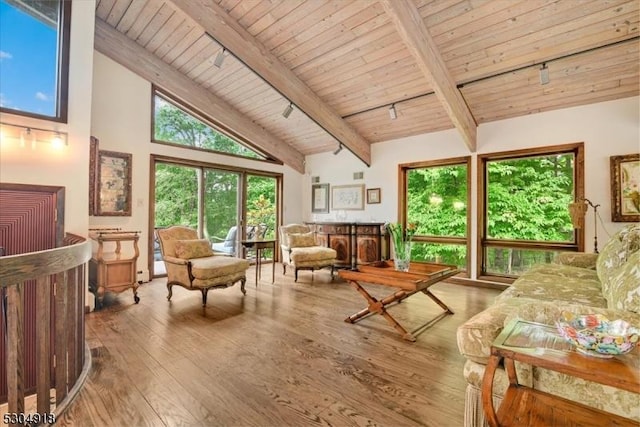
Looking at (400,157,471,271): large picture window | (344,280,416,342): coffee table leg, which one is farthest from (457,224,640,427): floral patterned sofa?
(400,157,471,271): large picture window

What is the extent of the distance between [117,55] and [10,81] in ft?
6.97

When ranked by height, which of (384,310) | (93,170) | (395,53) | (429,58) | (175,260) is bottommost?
(384,310)

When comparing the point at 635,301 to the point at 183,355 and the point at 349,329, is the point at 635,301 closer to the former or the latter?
the point at 349,329

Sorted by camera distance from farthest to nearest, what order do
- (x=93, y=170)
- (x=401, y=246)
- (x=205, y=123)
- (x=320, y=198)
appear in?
(x=320, y=198) < (x=205, y=123) < (x=93, y=170) < (x=401, y=246)

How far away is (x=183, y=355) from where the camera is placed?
232 cm

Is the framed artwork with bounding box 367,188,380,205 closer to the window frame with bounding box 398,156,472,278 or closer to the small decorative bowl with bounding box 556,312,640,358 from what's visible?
the window frame with bounding box 398,156,472,278

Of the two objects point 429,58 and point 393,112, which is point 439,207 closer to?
point 393,112

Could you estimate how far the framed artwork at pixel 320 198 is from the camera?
676 centimetres

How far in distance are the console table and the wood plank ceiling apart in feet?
5.51

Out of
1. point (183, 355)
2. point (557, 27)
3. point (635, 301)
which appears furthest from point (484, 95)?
point (183, 355)

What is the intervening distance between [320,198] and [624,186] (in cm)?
489

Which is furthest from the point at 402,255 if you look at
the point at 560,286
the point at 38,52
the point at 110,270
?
the point at 38,52

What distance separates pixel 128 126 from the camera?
466 centimetres

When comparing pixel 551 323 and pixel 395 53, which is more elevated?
pixel 395 53
